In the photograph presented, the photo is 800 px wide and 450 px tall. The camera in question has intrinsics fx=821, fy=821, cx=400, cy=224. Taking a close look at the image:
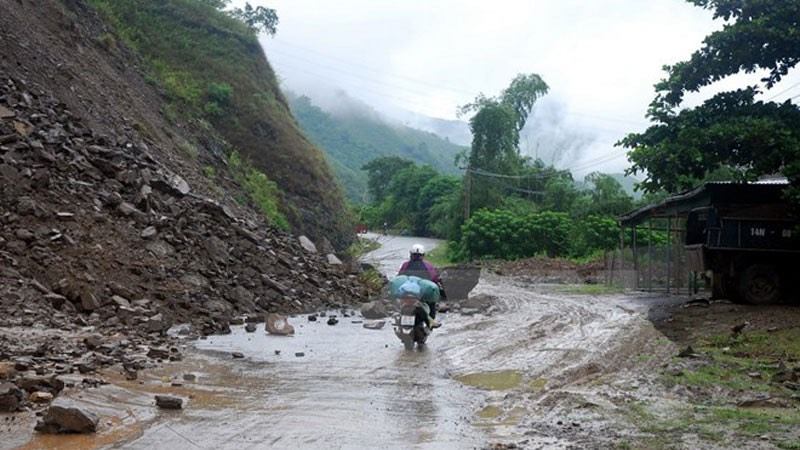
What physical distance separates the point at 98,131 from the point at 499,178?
170 feet

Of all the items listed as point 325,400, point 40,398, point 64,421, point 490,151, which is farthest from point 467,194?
point 64,421

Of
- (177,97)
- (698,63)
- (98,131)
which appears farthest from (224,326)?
(177,97)

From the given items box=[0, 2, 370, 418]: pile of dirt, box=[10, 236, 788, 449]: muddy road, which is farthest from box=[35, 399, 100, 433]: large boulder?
box=[0, 2, 370, 418]: pile of dirt

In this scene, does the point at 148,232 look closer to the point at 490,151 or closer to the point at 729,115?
the point at 729,115

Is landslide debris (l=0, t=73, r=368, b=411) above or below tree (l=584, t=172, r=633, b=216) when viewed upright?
below

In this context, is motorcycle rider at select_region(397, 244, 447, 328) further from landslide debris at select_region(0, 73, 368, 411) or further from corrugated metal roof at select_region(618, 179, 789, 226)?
corrugated metal roof at select_region(618, 179, 789, 226)

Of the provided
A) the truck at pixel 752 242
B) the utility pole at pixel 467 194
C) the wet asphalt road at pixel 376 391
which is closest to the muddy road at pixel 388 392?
the wet asphalt road at pixel 376 391

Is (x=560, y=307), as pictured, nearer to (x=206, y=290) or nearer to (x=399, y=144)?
(x=206, y=290)

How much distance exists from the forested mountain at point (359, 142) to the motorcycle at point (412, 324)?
8432 cm

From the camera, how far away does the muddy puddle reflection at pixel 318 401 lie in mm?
6781

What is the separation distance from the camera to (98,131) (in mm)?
20938

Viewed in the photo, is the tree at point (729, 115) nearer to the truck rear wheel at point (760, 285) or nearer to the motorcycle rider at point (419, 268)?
the truck rear wheel at point (760, 285)

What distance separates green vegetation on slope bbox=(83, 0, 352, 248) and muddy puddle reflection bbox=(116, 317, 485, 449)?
66.1ft

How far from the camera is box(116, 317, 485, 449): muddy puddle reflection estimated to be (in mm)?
6781
